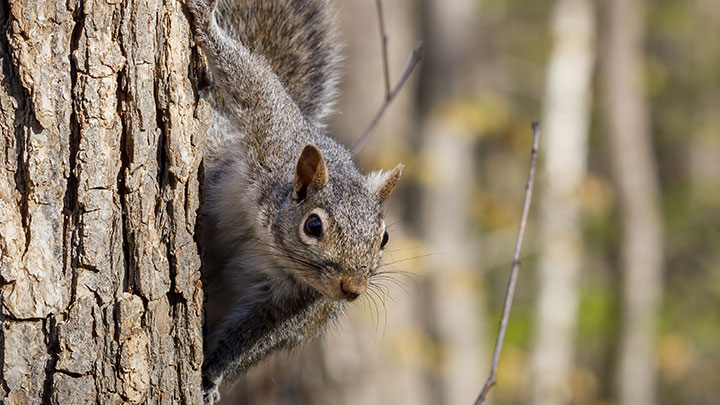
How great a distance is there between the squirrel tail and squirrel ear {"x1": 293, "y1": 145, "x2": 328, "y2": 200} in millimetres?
474

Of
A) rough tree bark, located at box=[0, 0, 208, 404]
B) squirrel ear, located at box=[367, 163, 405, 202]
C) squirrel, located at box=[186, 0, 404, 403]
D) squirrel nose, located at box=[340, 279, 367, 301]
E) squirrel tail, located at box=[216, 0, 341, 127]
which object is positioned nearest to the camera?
rough tree bark, located at box=[0, 0, 208, 404]

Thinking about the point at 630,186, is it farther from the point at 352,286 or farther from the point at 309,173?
the point at 352,286

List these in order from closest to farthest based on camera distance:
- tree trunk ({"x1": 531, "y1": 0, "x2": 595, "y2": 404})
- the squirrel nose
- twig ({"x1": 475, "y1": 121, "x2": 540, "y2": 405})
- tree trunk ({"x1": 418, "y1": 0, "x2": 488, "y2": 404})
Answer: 1. twig ({"x1": 475, "y1": 121, "x2": 540, "y2": 405})
2. the squirrel nose
3. tree trunk ({"x1": 418, "y1": 0, "x2": 488, "y2": 404})
4. tree trunk ({"x1": 531, "y1": 0, "x2": 595, "y2": 404})

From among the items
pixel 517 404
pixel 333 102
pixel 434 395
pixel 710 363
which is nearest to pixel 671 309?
pixel 710 363

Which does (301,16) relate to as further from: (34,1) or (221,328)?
(34,1)

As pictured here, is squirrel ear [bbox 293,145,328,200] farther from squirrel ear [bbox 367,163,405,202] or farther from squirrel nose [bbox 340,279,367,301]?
squirrel nose [bbox 340,279,367,301]

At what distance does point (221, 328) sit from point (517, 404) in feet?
38.8

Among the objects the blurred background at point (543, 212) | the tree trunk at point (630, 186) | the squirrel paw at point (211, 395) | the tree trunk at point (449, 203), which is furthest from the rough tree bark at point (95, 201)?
the tree trunk at point (630, 186)

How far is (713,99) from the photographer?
505 inches

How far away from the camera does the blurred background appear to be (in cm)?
551

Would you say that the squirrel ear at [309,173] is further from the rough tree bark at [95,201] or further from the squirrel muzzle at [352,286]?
the rough tree bark at [95,201]

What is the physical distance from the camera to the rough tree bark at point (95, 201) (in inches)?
60.3

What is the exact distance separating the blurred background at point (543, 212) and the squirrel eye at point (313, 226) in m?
0.36

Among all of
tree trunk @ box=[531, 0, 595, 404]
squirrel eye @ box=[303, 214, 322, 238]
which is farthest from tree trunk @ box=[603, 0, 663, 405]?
A: squirrel eye @ box=[303, 214, 322, 238]
